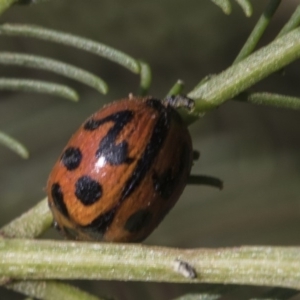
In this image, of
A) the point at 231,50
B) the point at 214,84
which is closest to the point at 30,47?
the point at 231,50

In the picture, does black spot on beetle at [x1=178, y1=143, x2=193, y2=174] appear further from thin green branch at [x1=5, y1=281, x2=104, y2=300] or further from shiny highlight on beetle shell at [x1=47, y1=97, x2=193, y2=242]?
thin green branch at [x1=5, y1=281, x2=104, y2=300]

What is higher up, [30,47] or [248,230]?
[30,47]

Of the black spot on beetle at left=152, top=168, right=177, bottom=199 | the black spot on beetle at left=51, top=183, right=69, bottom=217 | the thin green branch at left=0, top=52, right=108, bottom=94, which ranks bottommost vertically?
the black spot on beetle at left=51, top=183, right=69, bottom=217

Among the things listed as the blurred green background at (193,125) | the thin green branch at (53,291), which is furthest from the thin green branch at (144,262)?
the blurred green background at (193,125)

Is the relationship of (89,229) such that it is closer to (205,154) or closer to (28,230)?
(28,230)

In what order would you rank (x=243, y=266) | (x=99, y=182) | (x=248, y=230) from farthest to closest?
(x=248, y=230) < (x=99, y=182) < (x=243, y=266)

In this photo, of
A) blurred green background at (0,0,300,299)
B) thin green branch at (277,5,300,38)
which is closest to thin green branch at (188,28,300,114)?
thin green branch at (277,5,300,38)
